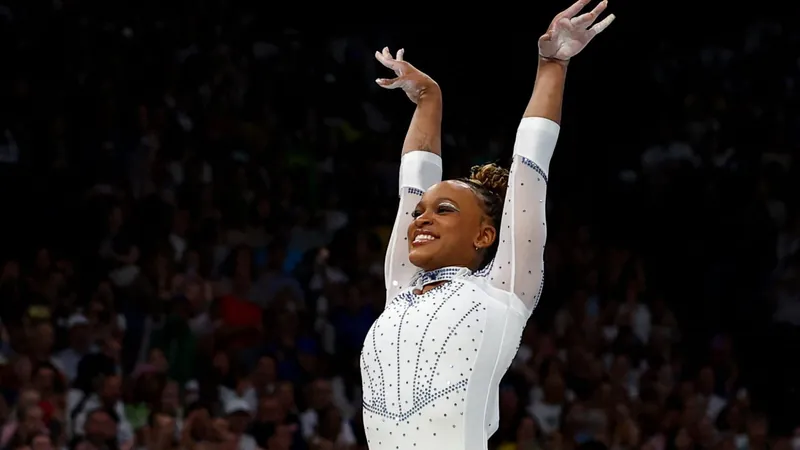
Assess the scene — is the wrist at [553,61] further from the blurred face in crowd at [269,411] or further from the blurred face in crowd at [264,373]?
the blurred face in crowd at [264,373]

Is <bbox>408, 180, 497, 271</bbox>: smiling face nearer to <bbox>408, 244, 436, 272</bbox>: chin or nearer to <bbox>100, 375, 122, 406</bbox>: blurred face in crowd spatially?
<bbox>408, 244, 436, 272</bbox>: chin

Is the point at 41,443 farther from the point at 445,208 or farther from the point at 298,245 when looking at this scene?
the point at 445,208

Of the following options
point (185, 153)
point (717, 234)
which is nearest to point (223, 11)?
point (185, 153)

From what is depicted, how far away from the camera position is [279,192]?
8.80 m

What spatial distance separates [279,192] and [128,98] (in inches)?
50.0

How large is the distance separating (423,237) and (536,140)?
41 centimetres

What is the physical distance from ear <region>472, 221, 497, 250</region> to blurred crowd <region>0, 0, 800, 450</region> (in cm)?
321

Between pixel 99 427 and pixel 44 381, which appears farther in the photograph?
pixel 44 381

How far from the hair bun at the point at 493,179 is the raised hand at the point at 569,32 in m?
0.38

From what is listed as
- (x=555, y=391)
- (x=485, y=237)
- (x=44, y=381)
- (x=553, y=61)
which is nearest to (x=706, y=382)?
(x=555, y=391)

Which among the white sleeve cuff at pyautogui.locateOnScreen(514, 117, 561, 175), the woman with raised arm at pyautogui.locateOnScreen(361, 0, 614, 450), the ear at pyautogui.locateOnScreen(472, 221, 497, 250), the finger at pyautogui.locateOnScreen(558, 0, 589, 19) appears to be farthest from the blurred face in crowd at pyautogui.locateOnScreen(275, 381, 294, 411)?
the finger at pyautogui.locateOnScreen(558, 0, 589, 19)

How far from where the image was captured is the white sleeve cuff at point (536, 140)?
348 cm

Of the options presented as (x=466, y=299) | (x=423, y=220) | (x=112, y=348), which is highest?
(x=423, y=220)

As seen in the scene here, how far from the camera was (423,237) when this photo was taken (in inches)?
142
